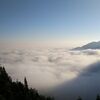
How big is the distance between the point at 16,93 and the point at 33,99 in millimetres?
13844

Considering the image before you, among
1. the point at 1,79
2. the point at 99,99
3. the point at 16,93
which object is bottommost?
the point at 99,99

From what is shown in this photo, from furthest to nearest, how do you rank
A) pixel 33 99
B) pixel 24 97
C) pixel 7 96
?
pixel 33 99 < pixel 24 97 < pixel 7 96

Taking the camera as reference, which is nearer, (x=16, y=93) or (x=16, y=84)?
(x=16, y=93)

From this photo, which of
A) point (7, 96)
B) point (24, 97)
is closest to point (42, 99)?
point (24, 97)

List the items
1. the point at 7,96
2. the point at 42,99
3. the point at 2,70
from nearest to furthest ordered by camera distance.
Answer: the point at 7,96
the point at 42,99
the point at 2,70

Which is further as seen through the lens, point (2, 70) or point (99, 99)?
point (2, 70)

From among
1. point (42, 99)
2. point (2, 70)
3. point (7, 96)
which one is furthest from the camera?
point (2, 70)

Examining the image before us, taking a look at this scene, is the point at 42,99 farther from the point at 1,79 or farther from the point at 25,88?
the point at 1,79

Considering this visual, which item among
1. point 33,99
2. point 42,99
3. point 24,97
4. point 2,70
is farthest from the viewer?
point 2,70

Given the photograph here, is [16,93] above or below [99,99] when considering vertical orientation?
above

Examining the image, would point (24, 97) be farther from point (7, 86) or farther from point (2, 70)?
point (2, 70)

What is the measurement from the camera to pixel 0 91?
12144cm

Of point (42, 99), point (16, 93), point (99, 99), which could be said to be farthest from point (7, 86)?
point (99, 99)

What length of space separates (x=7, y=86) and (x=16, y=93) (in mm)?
7519
